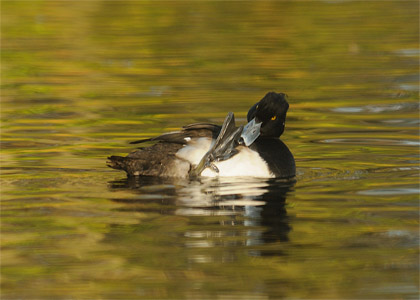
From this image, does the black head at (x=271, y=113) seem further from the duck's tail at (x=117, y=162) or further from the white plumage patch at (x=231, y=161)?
the duck's tail at (x=117, y=162)

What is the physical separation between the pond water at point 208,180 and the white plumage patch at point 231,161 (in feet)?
0.47

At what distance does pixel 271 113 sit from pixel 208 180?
1.09 m

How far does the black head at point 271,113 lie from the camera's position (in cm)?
940

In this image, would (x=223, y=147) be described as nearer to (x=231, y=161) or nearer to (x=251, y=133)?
(x=231, y=161)

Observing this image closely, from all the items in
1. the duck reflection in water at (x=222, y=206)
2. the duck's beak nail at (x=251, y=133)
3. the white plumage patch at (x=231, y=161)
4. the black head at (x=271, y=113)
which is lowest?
the duck reflection in water at (x=222, y=206)

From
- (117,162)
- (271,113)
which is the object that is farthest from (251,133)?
(117,162)

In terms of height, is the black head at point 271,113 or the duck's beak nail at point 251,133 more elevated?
the black head at point 271,113

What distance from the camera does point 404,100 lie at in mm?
13797

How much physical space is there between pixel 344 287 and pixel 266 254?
0.81 meters

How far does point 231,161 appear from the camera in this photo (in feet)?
29.3

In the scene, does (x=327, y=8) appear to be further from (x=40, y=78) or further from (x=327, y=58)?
(x=40, y=78)

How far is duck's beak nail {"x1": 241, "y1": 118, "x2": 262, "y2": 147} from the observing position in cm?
909

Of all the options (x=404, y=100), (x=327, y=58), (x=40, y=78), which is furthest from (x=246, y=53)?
(x=404, y=100)

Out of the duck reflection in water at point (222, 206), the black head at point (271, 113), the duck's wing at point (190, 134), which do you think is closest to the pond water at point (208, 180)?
the duck reflection in water at point (222, 206)
